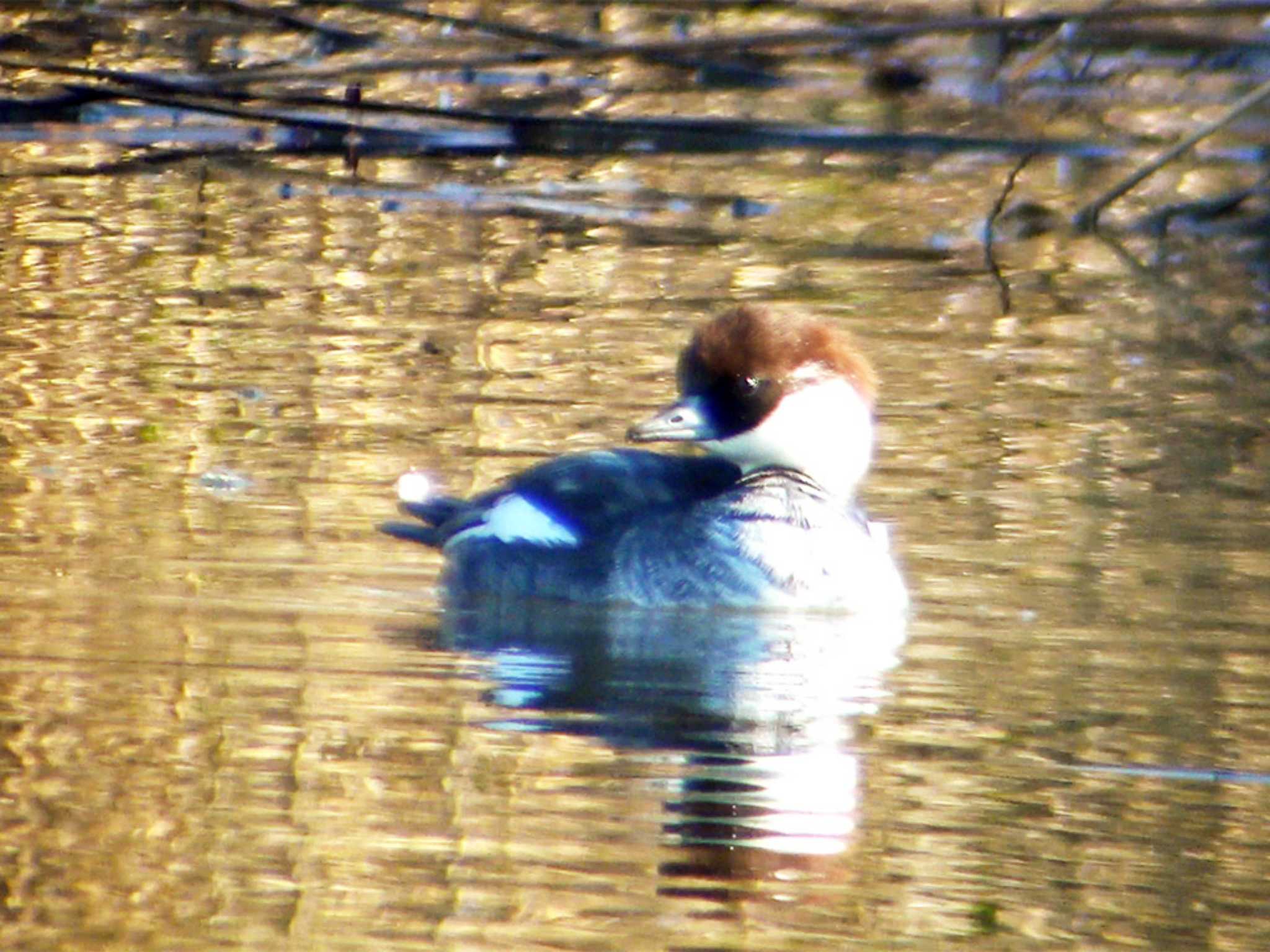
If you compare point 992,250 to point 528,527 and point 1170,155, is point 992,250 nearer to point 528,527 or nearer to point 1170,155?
point 1170,155

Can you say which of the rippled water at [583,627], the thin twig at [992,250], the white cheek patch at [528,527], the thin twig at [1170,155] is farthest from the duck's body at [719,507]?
the thin twig at [992,250]

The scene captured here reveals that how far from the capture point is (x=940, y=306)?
37.6 feet

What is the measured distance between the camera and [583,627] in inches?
272

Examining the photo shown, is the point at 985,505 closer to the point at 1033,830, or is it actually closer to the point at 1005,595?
the point at 1005,595

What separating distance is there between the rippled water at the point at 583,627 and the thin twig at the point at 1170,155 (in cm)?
23

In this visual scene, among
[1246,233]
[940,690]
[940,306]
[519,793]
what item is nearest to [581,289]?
[940,306]

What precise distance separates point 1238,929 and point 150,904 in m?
1.76

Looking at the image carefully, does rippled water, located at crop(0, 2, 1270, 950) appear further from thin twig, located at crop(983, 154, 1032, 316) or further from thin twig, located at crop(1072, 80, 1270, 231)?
thin twig, located at crop(1072, 80, 1270, 231)

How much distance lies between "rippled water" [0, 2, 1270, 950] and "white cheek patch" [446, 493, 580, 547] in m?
0.22

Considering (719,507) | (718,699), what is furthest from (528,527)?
(718,699)

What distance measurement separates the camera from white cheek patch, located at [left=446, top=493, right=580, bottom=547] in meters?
7.16

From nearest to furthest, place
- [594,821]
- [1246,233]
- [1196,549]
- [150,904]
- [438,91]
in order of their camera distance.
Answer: [150,904] → [594,821] → [1196,549] → [1246,233] → [438,91]

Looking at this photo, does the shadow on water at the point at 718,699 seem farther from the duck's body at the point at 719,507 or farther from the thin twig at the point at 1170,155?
the thin twig at the point at 1170,155

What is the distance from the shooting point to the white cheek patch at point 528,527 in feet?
23.5
